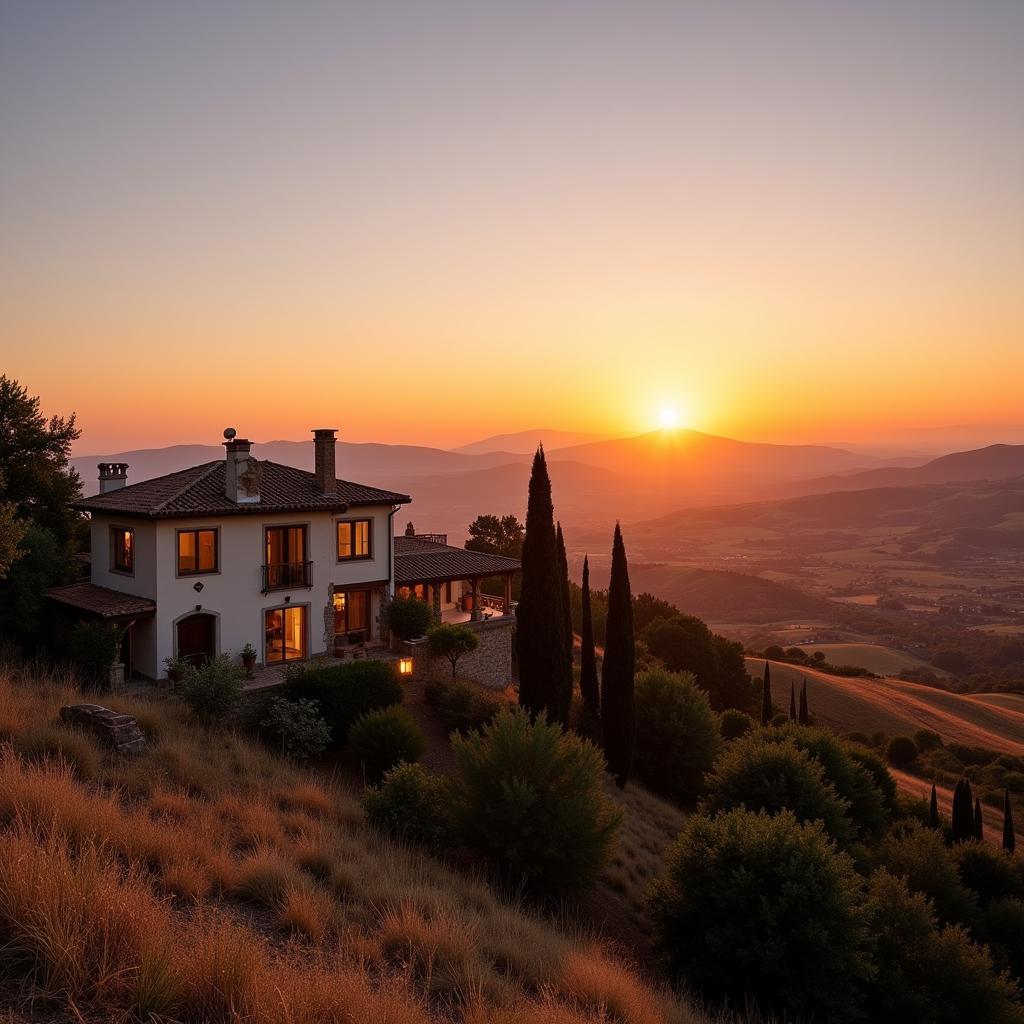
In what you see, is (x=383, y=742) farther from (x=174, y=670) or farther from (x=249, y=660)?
(x=174, y=670)

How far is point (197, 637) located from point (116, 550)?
3974 millimetres

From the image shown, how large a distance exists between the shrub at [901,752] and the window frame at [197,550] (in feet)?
142

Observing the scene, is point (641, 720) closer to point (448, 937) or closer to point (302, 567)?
point (302, 567)

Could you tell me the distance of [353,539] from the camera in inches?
1037

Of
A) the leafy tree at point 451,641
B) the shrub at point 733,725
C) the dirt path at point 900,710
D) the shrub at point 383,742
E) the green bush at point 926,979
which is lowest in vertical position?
the dirt path at point 900,710

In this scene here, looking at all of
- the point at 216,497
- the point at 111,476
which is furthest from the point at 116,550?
the point at 111,476

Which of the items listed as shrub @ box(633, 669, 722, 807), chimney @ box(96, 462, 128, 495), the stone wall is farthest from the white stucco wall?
shrub @ box(633, 669, 722, 807)

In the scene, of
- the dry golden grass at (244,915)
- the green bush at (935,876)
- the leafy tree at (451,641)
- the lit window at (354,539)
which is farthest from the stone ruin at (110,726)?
the green bush at (935,876)

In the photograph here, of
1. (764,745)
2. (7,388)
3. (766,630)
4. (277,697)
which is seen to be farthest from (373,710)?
(766,630)

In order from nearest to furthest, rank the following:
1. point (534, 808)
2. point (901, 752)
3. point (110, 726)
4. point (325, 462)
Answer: point (110, 726)
point (534, 808)
point (325, 462)
point (901, 752)

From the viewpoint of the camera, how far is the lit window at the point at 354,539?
26.0 meters

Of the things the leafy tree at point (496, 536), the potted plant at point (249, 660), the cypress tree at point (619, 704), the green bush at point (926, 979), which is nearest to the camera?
the green bush at point (926, 979)

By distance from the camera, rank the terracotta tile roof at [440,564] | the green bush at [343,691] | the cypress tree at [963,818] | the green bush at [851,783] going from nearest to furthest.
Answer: the green bush at [343,691] < the green bush at [851,783] < the cypress tree at [963,818] < the terracotta tile roof at [440,564]

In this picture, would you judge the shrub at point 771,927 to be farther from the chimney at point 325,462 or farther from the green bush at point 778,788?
the chimney at point 325,462
